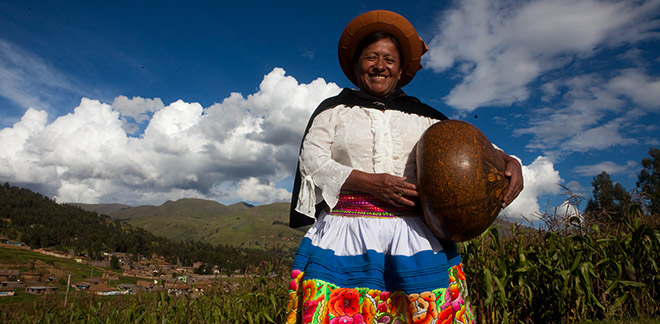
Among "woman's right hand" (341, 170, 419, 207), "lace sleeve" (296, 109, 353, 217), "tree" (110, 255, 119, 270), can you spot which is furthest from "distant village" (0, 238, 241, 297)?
"woman's right hand" (341, 170, 419, 207)

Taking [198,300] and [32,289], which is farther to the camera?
[32,289]

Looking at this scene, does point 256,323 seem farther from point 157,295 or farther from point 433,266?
point 433,266

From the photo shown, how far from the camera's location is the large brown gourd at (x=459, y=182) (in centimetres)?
185

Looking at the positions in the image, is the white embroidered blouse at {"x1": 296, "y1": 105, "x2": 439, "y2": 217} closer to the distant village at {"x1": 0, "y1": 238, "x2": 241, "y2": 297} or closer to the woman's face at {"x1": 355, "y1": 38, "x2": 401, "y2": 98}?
the woman's face at {"x1": 355, "y1": 38, "x2": 401, "y2": 98}

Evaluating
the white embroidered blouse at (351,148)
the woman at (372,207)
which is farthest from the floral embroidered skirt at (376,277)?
the white embroidered blouse at (351,148)

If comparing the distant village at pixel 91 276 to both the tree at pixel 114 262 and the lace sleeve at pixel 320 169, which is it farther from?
the lace sleeve at pixel 320 169

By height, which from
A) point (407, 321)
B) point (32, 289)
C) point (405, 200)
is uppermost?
point (405, 200)

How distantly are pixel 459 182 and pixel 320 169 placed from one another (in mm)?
796

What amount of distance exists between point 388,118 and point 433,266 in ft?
3.25

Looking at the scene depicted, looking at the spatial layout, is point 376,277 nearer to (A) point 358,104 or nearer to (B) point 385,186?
(B) point 385,186

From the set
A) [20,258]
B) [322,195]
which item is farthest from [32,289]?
[322,195]

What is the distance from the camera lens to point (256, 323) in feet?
13.9

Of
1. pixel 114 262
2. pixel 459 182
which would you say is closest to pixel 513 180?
pixel 459 182

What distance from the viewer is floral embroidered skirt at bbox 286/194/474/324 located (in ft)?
6.14
